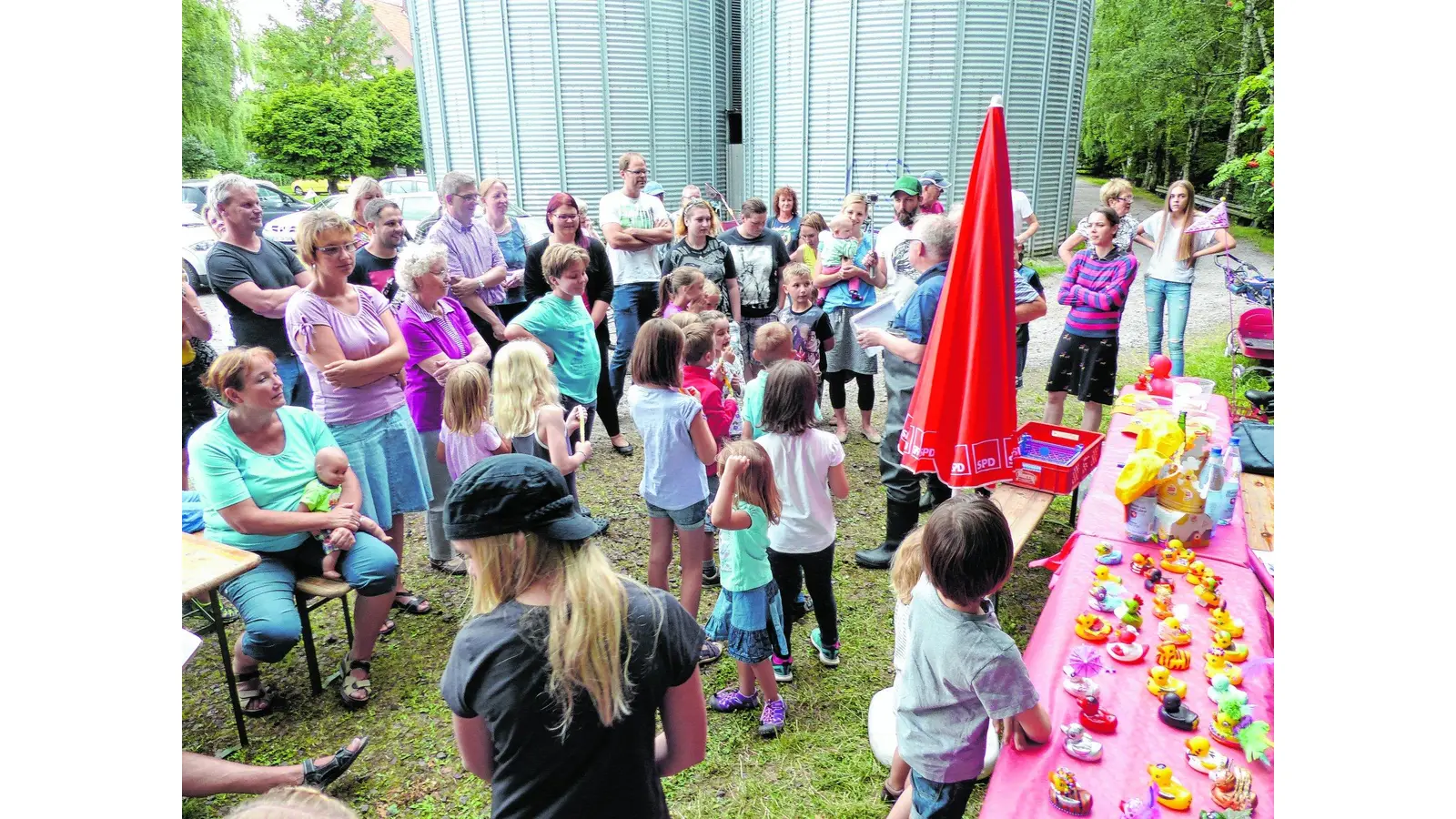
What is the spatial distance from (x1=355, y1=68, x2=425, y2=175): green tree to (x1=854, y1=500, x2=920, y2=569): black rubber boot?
33.5 m

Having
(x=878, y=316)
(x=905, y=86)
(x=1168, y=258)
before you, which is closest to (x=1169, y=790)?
(x=878, y=316)

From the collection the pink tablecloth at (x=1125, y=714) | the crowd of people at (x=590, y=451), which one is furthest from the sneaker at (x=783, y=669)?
the pink tablecloth at (x=1125, y=714)

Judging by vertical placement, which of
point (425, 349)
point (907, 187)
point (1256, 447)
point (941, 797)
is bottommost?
point (941, 797)

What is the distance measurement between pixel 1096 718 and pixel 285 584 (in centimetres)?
318

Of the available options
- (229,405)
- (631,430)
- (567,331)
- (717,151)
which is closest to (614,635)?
(229,405)

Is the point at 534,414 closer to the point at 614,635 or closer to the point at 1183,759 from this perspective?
the point at 614,635

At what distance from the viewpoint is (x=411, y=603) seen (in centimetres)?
445

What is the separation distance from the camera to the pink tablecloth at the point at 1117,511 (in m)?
3.33

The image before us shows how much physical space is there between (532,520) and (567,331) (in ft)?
11.5

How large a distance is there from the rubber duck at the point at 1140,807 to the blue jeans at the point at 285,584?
308 centimetres

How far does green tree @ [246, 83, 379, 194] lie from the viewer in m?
29.6

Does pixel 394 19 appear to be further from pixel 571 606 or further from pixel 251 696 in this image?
pixel 571 606

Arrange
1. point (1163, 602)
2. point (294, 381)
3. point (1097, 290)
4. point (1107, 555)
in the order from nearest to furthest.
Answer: point (1163, 602), point (1107, 555), point (294, 381), point (1097, 290)

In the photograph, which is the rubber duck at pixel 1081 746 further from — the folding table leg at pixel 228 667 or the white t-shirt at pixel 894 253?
the white t-shirt at pixel 894 253
